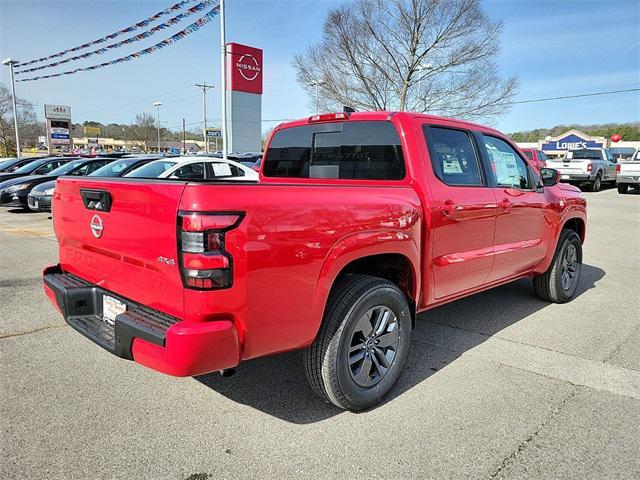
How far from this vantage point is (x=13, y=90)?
1232 inches

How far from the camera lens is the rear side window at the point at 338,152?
3.69 m

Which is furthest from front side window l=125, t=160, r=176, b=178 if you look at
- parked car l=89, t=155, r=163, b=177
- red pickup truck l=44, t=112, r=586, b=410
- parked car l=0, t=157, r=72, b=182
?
parked car l=0, t=157, r=72, b=182

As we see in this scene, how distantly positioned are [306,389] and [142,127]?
76866 mm

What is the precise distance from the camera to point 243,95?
28.7 metres

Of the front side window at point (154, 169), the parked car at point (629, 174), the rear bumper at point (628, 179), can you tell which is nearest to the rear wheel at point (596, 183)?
the parked car at point (629, 174)

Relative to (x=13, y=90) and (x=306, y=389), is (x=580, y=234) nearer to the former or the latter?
(x=306, y=389)

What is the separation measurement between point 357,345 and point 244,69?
28.3m

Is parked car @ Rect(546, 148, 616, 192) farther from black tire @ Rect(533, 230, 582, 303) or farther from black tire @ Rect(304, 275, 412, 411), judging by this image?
black tire @ Rect(304, 275, 412, 411)

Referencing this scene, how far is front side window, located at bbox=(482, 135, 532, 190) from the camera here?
169 inches

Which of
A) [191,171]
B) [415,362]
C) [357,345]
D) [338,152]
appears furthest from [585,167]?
[357,345]

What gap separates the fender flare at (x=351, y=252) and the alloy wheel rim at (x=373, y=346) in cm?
36

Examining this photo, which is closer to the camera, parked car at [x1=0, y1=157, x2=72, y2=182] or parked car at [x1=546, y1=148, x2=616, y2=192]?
parked car at [x1=0, y1=157, x2=72, y2=182]

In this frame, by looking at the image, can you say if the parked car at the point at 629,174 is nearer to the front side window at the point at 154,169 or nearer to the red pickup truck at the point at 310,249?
the front side window at the point at 154,169

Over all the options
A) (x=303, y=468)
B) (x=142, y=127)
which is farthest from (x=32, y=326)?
(x=142, y=127)
